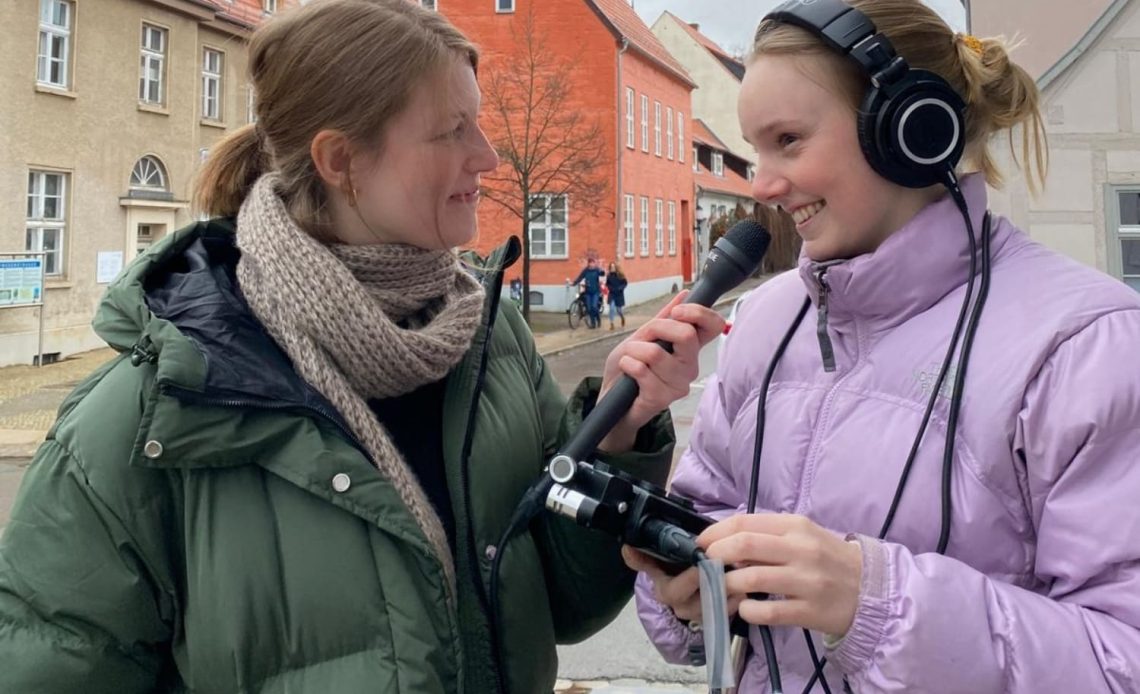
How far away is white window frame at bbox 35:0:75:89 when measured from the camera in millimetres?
15491

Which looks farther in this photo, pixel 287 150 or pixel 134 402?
pixel 287 150

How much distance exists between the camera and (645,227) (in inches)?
1161

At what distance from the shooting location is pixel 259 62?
65.9 inches

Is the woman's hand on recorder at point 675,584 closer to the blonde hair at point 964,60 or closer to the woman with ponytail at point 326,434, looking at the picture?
the woman with ponytail at point 326,434

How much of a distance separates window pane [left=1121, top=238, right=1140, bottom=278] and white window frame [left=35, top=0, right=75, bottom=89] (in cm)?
1632

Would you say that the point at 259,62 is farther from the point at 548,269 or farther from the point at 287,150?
the point at 548,269

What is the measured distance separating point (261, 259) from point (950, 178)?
1156 millimetres

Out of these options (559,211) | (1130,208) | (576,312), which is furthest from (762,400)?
(559,211)

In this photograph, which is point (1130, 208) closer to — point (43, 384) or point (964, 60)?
point (964, 60)

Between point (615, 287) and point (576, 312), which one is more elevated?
point (615, 287)

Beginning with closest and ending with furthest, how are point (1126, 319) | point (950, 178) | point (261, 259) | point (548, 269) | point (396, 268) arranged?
point (1126, 319)
point (950, 178)
point (261, 259)
point (396, 268)
point (548, 269)

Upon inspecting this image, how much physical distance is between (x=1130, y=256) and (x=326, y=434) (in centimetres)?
932

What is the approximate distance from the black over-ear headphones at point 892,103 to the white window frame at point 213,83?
2047cm

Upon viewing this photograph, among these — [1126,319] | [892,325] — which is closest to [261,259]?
[892,325]
